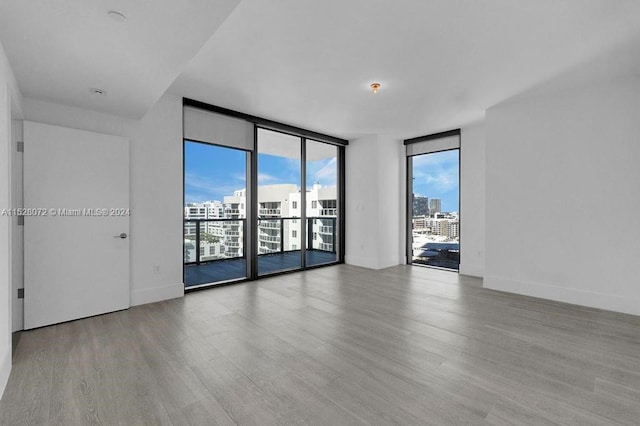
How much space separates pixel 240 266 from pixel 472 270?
4.40 meters

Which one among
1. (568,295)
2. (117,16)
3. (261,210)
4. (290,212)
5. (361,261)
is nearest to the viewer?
(117,16)

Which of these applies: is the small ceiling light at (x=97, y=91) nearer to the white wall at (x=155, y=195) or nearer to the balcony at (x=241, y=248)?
the white wall at (x=155, y=195)

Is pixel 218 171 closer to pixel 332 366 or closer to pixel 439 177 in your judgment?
pixel 332 366

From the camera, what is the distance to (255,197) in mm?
4930

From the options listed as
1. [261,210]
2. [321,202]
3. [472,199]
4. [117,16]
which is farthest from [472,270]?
[117,16]

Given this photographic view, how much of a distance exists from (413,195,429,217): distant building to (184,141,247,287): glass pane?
12.3ft

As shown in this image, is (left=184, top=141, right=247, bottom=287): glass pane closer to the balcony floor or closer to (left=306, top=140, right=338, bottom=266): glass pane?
the balcony floor

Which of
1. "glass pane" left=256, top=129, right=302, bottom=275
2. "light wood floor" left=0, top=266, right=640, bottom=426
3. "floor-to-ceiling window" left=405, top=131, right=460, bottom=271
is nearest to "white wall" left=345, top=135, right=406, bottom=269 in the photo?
"floor-to-ceiling window" left=405, top=131, right=460, bottom=271

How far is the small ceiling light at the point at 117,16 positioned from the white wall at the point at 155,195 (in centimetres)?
215

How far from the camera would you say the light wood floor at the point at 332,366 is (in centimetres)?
174

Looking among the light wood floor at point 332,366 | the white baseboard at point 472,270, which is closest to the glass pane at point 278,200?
the light wood floor at point 332,366

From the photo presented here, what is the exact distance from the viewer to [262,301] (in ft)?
12.6

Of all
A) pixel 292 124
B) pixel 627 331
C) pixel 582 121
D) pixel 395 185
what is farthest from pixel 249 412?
pixel 395 185

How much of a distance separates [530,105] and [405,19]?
2.90 meters
